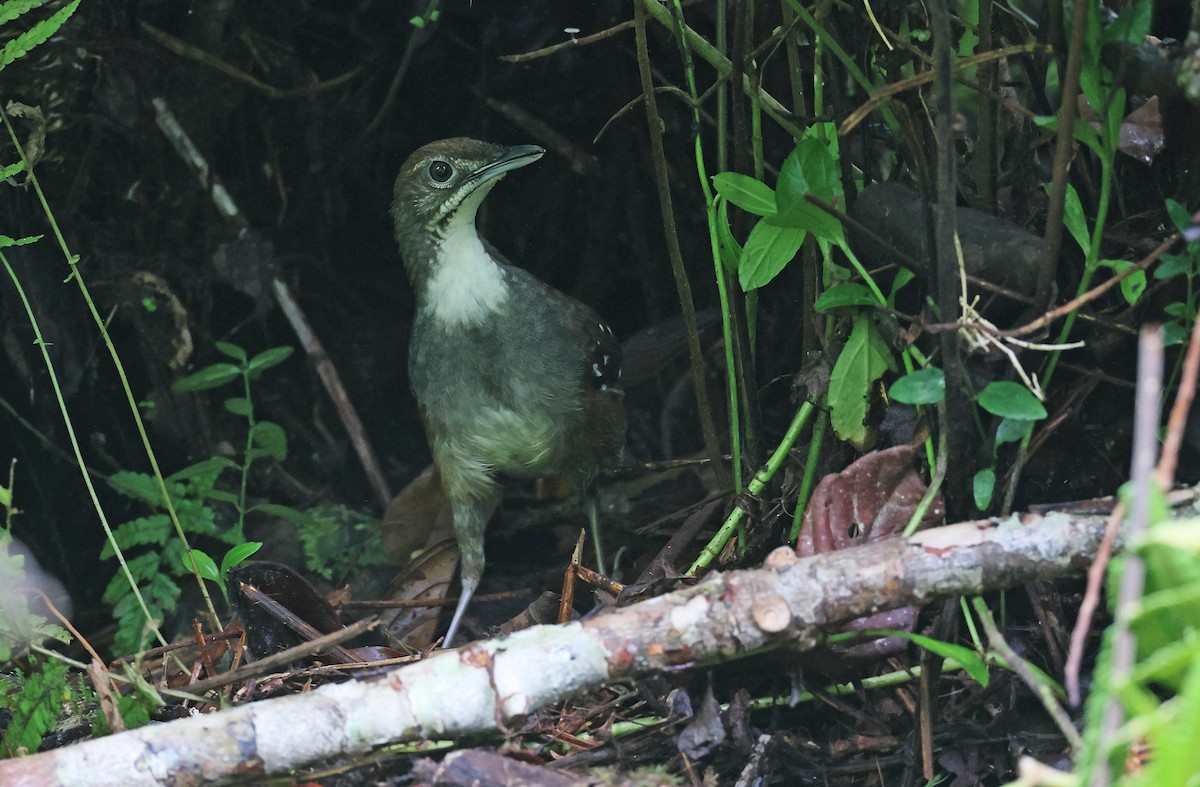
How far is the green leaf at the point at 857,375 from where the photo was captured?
3.06 metres

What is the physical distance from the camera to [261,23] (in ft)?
15.8

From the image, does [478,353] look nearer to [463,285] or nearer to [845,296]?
[463,285]

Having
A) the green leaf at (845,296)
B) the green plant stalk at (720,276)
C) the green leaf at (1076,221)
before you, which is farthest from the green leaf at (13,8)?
the green leaf at (1076,221)

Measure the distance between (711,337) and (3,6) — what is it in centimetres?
311

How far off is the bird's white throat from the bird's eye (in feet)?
0.55

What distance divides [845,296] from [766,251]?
25 centimetres

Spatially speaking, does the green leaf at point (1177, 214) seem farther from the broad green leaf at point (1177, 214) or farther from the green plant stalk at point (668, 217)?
the green plant stalk at point (668, 217)

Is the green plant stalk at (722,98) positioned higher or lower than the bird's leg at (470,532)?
higher

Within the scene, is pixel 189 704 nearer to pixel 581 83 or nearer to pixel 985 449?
pixel 985 449

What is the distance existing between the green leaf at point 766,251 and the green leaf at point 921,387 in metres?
0.54

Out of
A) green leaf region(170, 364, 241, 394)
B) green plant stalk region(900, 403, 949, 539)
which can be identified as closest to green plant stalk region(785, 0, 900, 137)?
green plant stalk region(900, 403, 949, 539)

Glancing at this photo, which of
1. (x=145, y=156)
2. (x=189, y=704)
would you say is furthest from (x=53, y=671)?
(x=145, y=156)

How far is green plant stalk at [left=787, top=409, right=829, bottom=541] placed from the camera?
10.7 feet

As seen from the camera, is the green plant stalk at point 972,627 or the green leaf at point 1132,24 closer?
the green leaf at point 1132,24
